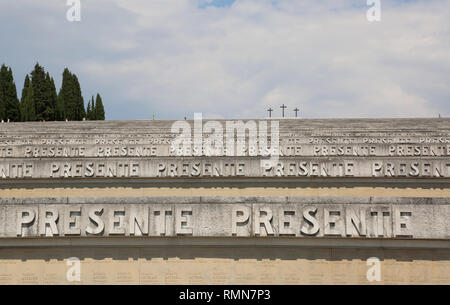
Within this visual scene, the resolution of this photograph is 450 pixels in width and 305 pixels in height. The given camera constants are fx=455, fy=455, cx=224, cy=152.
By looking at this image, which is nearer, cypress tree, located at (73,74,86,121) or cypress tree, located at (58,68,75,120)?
cypress tree, located at (58,68,75,120)

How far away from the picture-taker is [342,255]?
7051 mm

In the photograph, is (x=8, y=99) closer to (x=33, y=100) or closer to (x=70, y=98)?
(x=33, y=100)

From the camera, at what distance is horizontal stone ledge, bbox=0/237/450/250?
273 inches

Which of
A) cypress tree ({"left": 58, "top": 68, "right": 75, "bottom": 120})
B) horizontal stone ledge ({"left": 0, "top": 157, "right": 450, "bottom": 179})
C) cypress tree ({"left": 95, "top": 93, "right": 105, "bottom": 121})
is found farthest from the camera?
cypress tree ({"left": 95, "top": 93, "right": 105, "bottom": 121})

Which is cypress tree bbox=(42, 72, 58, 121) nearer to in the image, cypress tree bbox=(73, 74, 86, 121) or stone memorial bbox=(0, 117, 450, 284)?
cypress tree bbox=(73, 74, 86, 121)

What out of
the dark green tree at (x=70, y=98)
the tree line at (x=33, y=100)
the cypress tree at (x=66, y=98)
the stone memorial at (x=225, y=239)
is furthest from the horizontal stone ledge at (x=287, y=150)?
the dark green tree at (x=70, y=98)

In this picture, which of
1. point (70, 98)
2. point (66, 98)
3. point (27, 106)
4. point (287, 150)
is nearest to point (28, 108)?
point (27, 106)

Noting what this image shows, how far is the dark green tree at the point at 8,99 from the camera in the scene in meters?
61.0

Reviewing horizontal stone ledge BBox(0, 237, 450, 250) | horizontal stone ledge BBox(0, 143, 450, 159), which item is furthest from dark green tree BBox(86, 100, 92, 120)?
horizontal stone ledge BBox(0, 237, 450, 250)

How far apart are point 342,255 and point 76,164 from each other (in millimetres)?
12046

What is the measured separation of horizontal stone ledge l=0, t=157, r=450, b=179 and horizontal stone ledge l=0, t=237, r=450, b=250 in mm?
9415

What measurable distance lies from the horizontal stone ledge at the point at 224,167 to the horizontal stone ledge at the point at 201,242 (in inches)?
371

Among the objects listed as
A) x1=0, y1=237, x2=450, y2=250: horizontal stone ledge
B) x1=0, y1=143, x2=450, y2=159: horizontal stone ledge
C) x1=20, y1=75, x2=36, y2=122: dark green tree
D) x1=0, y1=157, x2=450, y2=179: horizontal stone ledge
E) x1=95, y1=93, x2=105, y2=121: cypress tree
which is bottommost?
x1=0, y1=237, x2=450, y2=250: horizontal stone ledge

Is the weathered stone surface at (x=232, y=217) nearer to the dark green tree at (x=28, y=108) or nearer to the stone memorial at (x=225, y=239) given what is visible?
the stone memorial at (x=225, y=239)
